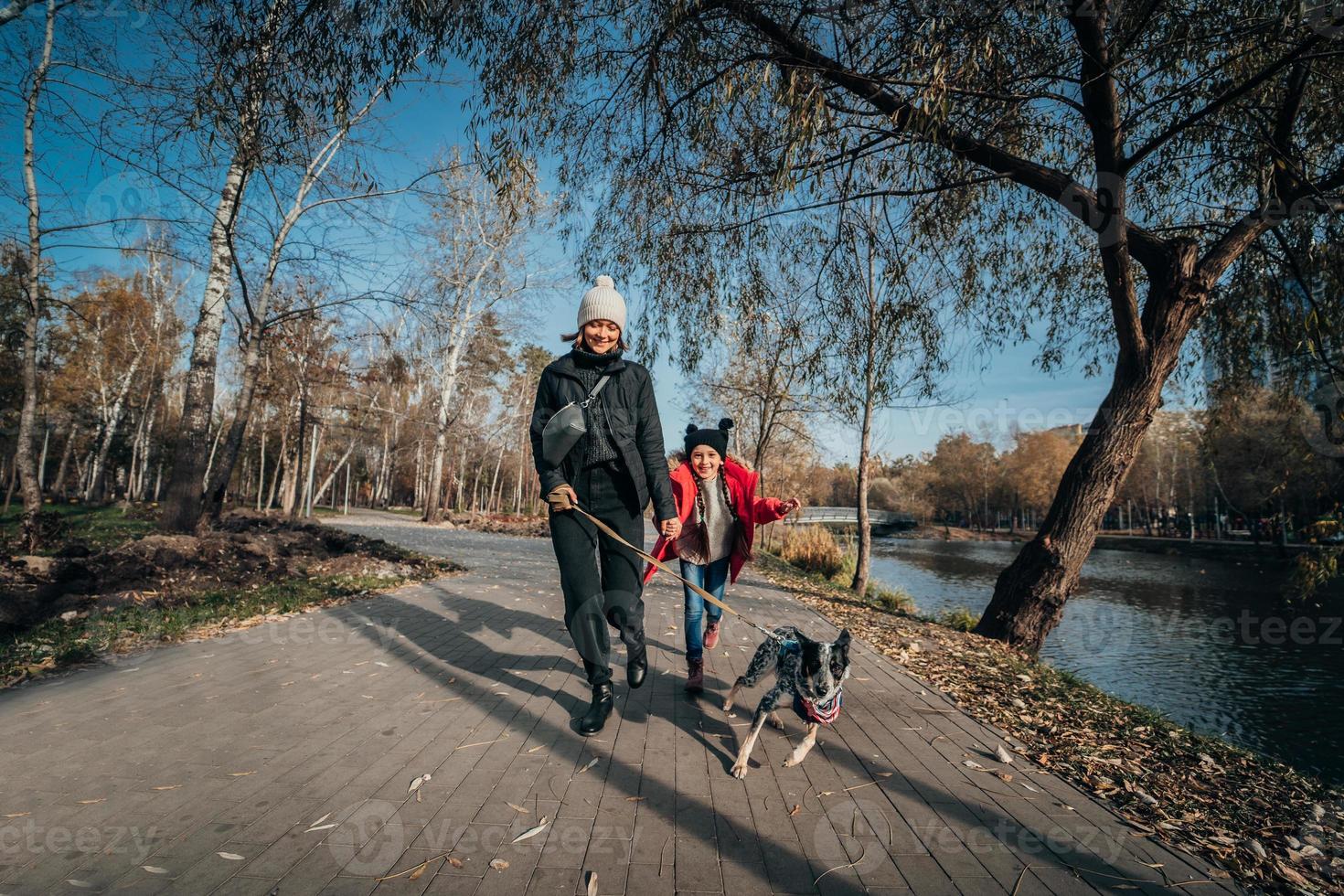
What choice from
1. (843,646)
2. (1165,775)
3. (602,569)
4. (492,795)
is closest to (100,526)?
(602,569)

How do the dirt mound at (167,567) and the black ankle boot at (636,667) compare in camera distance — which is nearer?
the black ankle boot at (636,667)

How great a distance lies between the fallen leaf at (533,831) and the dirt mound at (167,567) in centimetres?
528

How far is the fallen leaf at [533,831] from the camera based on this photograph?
2.34 m

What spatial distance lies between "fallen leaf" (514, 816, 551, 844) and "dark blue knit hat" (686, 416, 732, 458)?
266cm

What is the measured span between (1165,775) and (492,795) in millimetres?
3424

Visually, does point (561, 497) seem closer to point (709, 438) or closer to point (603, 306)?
point (603, 306)

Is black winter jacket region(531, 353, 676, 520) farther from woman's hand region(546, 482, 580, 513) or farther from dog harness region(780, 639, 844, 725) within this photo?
dog harness region(780, 639, 844, 725)

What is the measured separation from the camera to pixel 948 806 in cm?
272

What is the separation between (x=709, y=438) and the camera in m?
4.57

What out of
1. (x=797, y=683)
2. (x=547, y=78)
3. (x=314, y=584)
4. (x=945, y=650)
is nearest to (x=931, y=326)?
(x=945, y=650)

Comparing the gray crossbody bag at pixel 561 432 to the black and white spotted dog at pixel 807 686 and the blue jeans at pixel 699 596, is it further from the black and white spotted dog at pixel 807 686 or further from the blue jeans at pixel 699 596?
the black and white spotted dog at pixel 807 686

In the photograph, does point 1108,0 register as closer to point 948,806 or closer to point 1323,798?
point 1323,798

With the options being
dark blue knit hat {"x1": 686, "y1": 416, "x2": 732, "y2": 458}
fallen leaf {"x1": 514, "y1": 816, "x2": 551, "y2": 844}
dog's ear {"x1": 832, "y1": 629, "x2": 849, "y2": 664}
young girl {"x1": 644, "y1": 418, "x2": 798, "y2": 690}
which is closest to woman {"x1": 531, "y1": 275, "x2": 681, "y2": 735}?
young girl {"x1": 644, "y1": 418, "x2": 798, "y2": 690}

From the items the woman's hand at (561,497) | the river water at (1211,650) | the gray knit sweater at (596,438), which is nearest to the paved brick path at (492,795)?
the woman's hand at (561,497)
